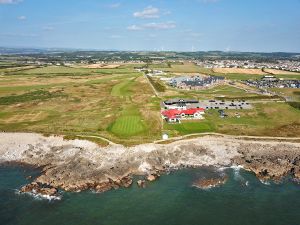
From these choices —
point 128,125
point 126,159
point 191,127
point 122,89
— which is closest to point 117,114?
point 128,125

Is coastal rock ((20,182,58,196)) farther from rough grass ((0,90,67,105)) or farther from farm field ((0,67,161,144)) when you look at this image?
rough grass ((0,90,67,105))

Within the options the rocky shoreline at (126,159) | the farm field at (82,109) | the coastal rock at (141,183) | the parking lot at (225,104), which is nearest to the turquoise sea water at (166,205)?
the coastal rock at (141,183)

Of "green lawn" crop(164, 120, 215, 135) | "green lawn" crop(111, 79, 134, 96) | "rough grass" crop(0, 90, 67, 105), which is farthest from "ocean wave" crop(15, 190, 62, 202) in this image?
"green lawn" crop(111, 79, 134, 96)

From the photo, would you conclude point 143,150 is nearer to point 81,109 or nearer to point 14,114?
point 81,109

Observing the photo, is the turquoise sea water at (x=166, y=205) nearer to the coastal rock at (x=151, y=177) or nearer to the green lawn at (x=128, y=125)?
the coastal rock at (x=151, y=177)

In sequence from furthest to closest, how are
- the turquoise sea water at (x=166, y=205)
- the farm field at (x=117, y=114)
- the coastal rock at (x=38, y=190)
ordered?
1. the farm field at (x=117, y=114)
2. the coastal rock at (x=38, y=190)
3. the turquoise sea water at (x=166, y=205)
